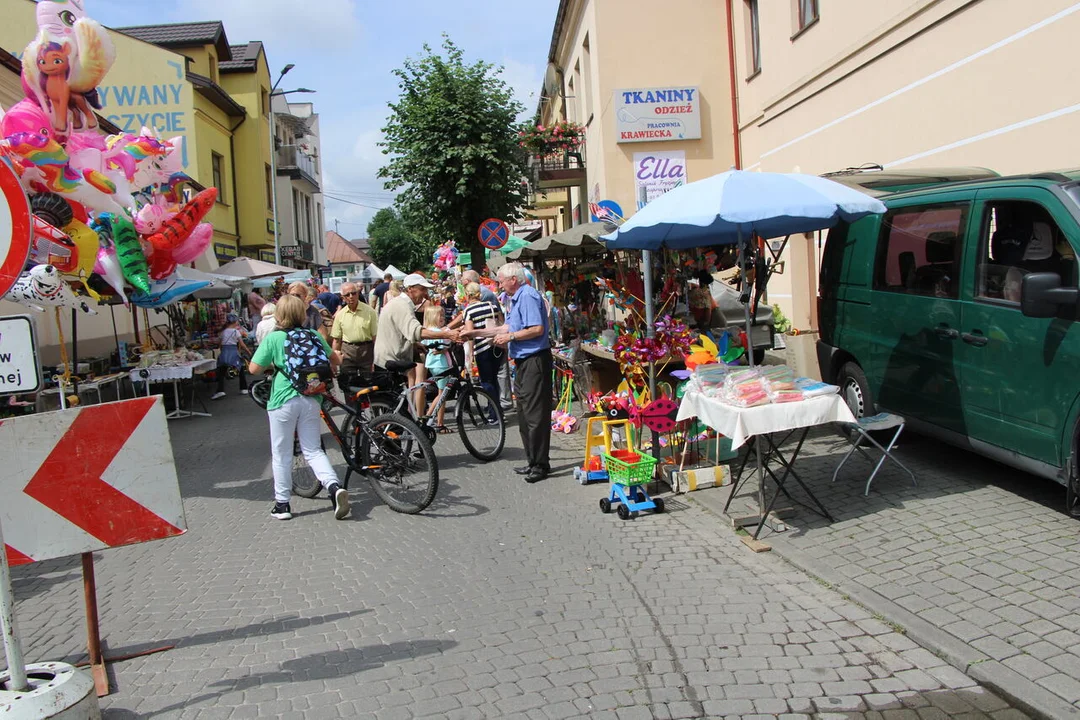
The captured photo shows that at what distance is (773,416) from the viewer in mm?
5047

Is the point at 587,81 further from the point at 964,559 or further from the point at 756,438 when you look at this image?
the point at 964,559

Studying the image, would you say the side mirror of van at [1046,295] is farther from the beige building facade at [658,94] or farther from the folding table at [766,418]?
the beige building facade at [658,94]

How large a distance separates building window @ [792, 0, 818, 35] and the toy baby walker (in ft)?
27.8

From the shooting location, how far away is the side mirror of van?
14.5 feet

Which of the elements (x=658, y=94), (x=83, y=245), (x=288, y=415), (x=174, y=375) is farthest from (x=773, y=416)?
(x=658, y=94)

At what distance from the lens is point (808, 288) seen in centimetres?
1262

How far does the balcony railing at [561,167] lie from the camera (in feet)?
65.4

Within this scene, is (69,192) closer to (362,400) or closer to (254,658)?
(362,400)

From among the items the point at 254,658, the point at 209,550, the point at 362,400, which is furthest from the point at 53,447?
the point at 362,400

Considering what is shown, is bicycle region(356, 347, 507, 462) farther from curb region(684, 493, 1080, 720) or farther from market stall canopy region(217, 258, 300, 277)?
market stall canopy region(217, 258, 300, 277)

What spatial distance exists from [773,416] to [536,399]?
8.02 feet

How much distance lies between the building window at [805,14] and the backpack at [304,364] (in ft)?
29.8

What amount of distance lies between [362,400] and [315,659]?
3.45m

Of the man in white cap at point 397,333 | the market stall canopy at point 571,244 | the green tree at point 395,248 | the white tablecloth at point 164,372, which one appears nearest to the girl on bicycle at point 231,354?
the white tablecloth at point 164,372
